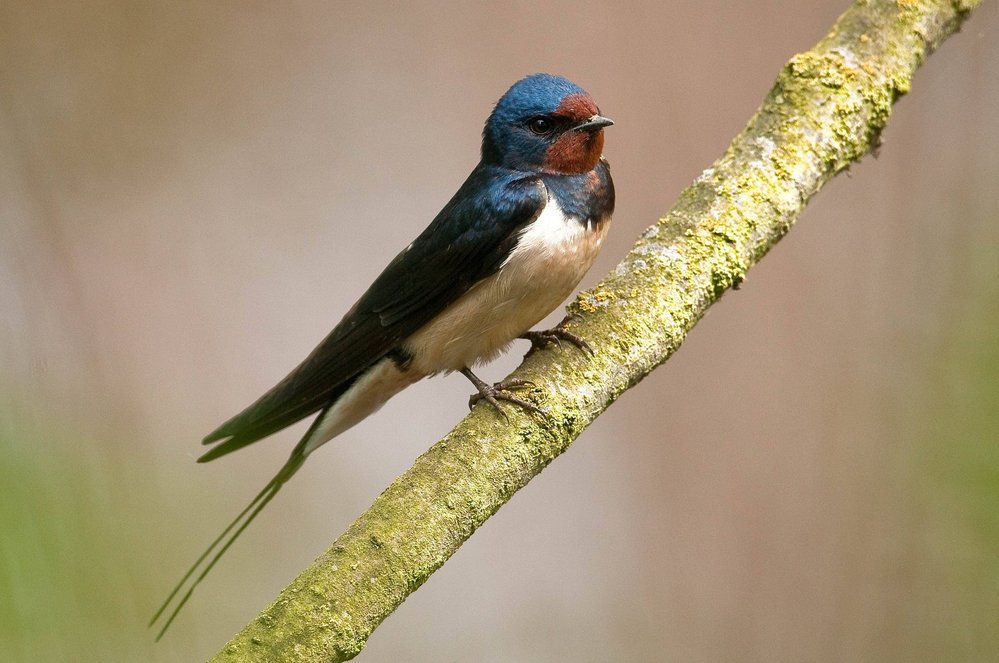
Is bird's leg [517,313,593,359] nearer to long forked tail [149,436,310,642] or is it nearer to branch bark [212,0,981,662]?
branch bark [212,0,981,662]

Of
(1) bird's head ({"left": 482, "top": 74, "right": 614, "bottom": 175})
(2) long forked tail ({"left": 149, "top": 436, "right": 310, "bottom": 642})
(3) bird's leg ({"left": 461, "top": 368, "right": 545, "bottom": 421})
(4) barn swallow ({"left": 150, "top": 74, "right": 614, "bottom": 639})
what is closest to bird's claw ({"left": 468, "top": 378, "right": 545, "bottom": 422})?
(3) bird's leg ({"left": 461, "top": 368, "right": 545, "bottom": 421})

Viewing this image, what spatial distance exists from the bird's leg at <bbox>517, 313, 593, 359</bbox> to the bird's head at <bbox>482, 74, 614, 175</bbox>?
0.42m

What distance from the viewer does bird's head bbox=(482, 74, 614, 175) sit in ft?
6.92

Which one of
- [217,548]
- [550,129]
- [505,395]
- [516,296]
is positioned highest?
[550,129]

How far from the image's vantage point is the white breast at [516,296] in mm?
1946

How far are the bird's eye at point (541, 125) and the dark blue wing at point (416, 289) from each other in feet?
0.52

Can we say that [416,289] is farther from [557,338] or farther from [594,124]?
[594,124]

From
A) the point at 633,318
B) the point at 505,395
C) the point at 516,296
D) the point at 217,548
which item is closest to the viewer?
the point at 217,548

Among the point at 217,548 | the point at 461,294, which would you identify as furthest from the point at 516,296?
the point at 217,548

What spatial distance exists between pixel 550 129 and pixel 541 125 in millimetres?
21

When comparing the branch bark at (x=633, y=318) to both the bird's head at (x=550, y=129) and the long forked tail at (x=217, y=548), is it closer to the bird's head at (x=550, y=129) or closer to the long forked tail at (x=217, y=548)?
the long forked tail at (x=217, y=548)

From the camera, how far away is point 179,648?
79 centimetres

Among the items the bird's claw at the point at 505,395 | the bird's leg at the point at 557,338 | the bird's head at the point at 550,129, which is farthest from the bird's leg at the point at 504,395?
the bird's head at the point at 550,129

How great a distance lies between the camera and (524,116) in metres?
2.14
